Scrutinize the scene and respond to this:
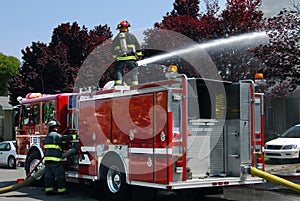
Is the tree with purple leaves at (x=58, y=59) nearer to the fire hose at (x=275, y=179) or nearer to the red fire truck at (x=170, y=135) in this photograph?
the red fire truck at (x=170, y=135)

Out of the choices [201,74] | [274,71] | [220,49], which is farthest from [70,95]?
[220,49]

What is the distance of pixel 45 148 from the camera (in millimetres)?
11359

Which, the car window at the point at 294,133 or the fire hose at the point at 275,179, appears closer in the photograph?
the fire hose at the point at 275,179

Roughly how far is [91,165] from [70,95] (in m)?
2.27

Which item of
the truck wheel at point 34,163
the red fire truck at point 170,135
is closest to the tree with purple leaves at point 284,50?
the red fire truck at point 170,135

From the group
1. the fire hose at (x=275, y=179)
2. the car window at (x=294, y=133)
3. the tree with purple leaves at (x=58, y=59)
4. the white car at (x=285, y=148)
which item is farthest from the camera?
the tree with purple leaves at (x=58, y=59)

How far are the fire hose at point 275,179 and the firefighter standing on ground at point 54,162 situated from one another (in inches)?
169

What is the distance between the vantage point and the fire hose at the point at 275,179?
896 cm

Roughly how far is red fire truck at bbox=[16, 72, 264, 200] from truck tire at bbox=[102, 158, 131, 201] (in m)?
0.02

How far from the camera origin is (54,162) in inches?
443

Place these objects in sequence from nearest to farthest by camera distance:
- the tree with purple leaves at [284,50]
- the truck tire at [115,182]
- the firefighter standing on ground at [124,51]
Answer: the truck tire at [115,182]
the firefighter standing on ground at [124,51]
the tree with purple leaves at [284,50]

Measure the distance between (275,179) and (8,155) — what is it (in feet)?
44.7

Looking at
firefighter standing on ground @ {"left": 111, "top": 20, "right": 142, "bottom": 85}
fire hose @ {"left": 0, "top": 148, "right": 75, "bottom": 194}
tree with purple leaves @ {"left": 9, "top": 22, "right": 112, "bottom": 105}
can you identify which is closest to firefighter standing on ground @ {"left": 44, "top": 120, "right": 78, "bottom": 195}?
fire hose @ {"left": 0, "top": 148, "right": 75, "bottom": 194}

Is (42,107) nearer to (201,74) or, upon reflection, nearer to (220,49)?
(201,74)
